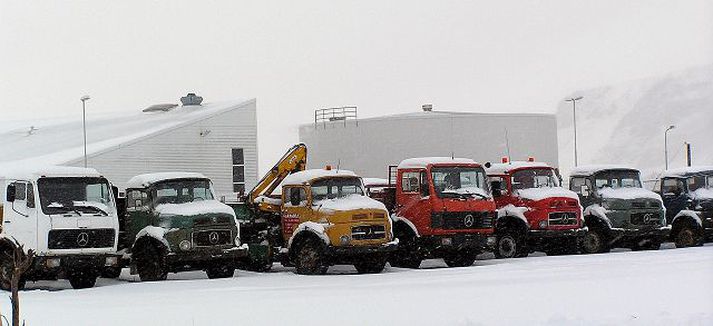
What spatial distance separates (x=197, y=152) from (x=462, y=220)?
28867 mm

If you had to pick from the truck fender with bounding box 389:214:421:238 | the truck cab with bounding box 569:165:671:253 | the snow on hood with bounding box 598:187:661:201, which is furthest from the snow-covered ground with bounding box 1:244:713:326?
the snow on hood with bounding box 598:187:661:201

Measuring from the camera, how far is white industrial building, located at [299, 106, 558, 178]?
59.8 metres

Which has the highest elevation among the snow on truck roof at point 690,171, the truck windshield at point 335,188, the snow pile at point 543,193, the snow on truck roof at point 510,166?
the snow on truck roof at point 510,166

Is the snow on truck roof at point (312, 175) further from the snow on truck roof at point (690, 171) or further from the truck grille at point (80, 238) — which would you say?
the snow on truck roof at point (690, 171)

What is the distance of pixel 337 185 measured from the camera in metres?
23.2

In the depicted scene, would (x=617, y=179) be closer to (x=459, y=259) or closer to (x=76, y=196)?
(x=459, y=259)

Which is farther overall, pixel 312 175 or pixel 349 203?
pixel 312 175

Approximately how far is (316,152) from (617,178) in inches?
1402

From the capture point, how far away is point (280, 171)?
27.7 m

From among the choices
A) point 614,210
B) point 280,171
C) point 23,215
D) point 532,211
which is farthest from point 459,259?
point 23,215

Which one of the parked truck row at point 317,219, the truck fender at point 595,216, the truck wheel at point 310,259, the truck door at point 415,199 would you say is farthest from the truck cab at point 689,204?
the truck wheel at point 310,259

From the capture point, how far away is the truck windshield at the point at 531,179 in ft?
88.1

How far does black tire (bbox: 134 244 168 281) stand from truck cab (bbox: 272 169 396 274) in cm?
283

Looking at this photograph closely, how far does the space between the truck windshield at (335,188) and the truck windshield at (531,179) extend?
531 centimetres
